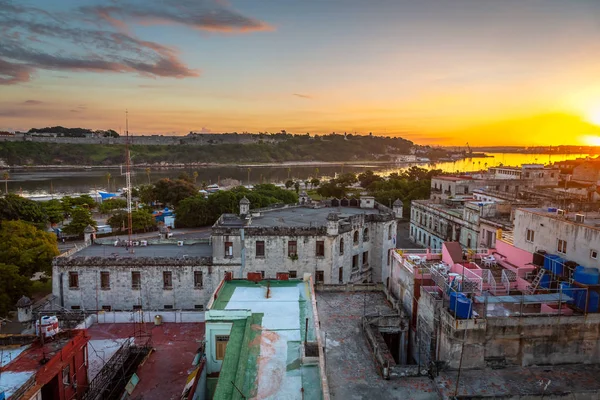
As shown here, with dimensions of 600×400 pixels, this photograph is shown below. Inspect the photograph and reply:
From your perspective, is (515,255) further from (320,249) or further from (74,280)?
(74,280)

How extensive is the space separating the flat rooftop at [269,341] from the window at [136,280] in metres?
13.7

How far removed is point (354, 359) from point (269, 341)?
527 cm

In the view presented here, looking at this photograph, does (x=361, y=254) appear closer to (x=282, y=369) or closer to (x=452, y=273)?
(x=452, y=273)

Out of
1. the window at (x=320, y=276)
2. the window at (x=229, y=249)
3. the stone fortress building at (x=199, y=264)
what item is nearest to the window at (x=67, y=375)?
the stone fortress building at (x=199, y=264)

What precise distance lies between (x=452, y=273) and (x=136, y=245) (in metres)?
31.2

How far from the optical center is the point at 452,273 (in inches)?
973

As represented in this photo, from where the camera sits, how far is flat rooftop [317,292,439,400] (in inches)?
745

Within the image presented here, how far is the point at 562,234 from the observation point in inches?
941

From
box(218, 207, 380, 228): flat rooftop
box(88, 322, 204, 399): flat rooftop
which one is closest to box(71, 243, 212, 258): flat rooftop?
box(218, 207, 380, 228): flat rooftop

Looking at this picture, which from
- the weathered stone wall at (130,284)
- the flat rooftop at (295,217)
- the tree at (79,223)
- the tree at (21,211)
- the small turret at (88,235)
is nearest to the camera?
the weathered stone wall at (130,284)

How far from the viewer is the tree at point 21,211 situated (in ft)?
222

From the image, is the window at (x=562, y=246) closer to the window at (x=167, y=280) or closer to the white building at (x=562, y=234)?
the white building at (x=562, y=234)

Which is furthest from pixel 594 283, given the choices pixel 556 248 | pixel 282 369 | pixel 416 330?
pixel 282 369

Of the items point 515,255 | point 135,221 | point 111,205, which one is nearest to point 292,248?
point 515,255
